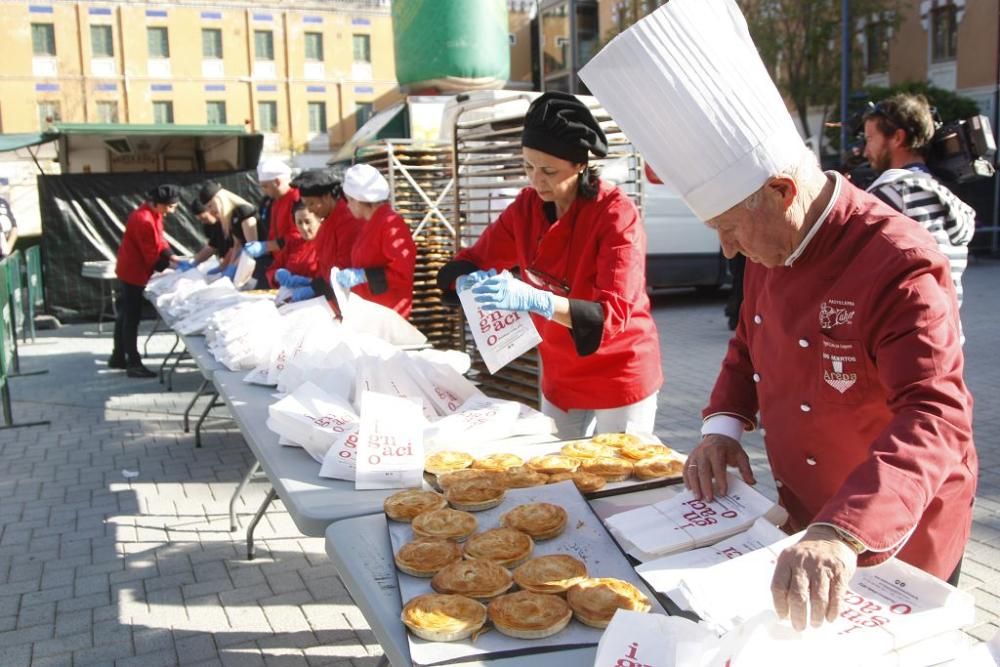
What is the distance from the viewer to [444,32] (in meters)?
8.88

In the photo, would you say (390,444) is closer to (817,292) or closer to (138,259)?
→ (817,292)

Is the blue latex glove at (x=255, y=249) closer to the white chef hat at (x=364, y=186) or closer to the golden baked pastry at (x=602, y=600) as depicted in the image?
the white chef hat at (x=364, y=186)

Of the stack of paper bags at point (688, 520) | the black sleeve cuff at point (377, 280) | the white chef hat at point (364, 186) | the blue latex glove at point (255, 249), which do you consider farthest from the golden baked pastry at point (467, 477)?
the blue latex glove at point (255, 249)

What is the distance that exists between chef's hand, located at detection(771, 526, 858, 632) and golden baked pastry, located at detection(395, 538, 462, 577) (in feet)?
2.33

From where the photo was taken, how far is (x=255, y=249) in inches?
289

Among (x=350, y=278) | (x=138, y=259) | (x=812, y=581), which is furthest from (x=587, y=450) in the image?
(x=138, y=259)

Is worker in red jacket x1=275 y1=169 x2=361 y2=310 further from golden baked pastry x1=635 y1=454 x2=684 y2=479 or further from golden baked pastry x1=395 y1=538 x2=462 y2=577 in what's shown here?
golden baked pastry x1=395 y1=538 x2=462 y2=577

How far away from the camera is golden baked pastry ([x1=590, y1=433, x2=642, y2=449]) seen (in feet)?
7.90

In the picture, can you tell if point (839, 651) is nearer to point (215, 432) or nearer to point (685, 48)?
point (685, 48)

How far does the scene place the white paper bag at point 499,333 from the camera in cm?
255

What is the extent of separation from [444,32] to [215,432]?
16.0ft

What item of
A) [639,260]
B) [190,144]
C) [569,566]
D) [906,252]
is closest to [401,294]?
[639,260]

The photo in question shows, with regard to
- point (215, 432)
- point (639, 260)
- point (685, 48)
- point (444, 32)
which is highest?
point (444, 32)

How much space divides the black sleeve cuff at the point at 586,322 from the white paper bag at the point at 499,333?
0.12 m
